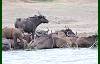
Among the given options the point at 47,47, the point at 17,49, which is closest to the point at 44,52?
the point at 47,47

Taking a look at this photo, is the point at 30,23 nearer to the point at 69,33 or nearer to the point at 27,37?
the point at 27,37

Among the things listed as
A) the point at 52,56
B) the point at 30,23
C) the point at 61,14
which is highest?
the point at 61,14

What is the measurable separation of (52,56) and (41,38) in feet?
1.21

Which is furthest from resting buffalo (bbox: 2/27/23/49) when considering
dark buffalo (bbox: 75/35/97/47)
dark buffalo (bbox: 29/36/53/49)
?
dark buffalo (bbox: 75/35/97/47)

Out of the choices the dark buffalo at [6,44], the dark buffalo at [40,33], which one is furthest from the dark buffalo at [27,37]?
the dark buffalo at [6,44]

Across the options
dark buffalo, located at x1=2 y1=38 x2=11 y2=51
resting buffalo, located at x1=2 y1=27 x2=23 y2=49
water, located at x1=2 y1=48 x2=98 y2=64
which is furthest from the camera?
resting buffalo, located at x1=2 y1=27 x2=23 y2=49

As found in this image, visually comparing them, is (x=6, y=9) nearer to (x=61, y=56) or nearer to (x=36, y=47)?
(x=36, y=47)

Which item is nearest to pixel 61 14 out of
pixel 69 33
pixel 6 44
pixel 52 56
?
pixel 69 33

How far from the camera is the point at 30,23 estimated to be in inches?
181

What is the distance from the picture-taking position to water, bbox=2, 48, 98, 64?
4.10m

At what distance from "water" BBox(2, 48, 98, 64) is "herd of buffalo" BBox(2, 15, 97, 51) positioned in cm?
10

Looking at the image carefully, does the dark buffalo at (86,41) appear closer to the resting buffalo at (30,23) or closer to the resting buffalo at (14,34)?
the resting buffalo at (30,23)

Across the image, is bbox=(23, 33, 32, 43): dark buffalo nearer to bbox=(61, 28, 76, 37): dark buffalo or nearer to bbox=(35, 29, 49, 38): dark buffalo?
bbox=(35, 29, 49, 38): dark buffalo

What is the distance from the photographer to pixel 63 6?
446 cm
